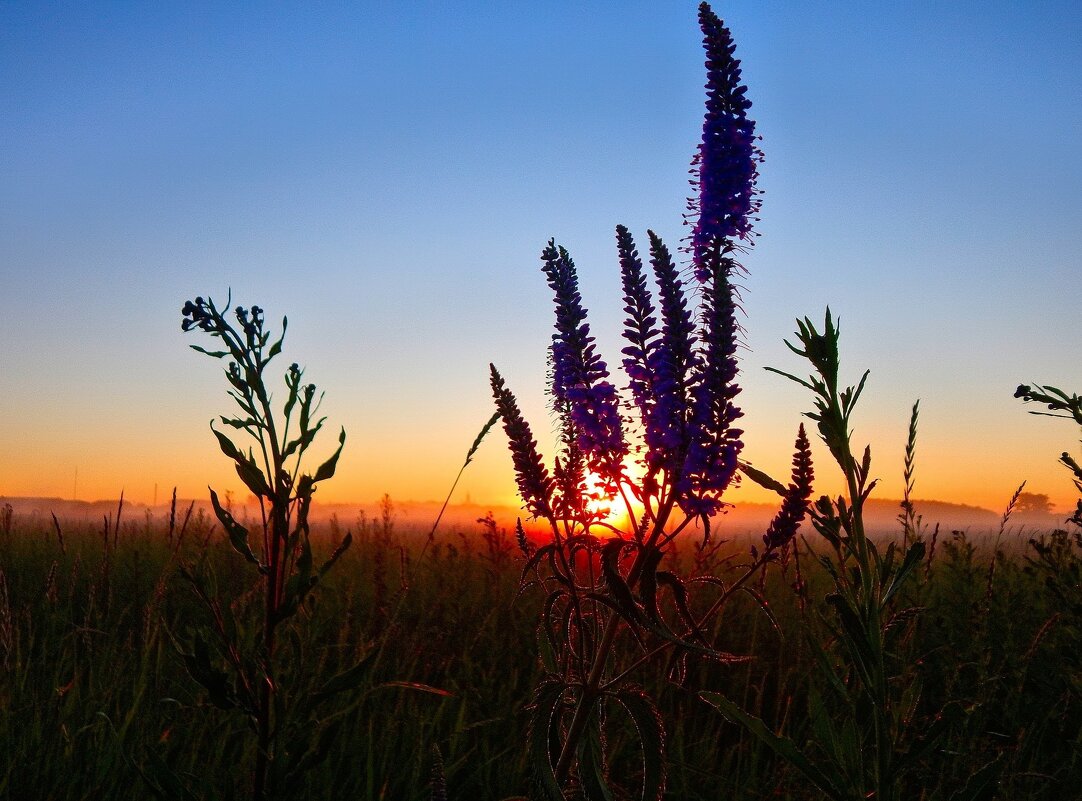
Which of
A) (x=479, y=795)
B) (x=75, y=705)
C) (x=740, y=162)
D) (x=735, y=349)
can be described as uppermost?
(x=740, y=162)

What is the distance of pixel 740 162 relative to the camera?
7.88 feet

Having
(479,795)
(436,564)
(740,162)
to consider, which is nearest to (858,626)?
(740,162)


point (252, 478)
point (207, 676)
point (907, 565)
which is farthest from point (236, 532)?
point (907, 565)

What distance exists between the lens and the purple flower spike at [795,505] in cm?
229

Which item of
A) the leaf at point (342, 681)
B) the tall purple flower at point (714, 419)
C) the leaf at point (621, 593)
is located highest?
the tall purple flower at point (714, 419)

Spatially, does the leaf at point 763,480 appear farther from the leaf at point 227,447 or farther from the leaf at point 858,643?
the leaf at point 227,447

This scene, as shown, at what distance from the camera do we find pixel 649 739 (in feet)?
5.91

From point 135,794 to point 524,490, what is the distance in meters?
1.84

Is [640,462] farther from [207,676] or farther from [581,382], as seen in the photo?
[207,676]

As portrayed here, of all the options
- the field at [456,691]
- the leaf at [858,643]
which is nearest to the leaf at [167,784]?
the field at [456,691]

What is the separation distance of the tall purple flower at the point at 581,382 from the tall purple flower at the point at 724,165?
41 cm

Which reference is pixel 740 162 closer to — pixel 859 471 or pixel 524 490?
pixel 524 490

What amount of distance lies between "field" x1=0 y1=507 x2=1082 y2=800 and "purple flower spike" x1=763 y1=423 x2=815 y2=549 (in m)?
0.19

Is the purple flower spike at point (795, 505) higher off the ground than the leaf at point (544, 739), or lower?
higher
